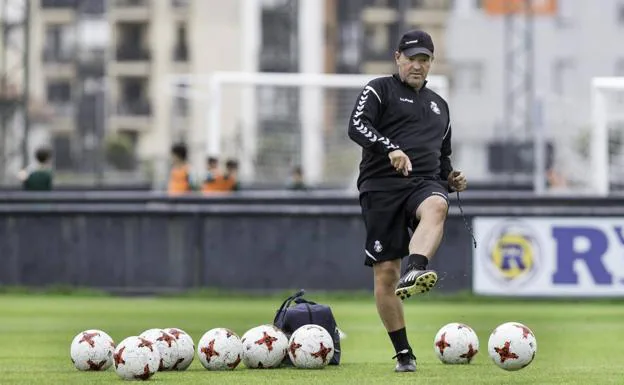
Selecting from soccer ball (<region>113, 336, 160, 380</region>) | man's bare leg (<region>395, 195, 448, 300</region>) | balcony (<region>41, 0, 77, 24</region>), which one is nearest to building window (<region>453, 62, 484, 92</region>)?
balcony (<region>41, 0, 77, 24</region>)

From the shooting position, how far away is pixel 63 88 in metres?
101

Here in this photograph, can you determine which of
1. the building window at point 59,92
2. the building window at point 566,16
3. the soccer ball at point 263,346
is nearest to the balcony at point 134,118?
the building window at point 59,92

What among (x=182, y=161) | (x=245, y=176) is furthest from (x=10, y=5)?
(x=182, y=161)

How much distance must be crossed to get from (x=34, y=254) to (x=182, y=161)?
4.80 meters

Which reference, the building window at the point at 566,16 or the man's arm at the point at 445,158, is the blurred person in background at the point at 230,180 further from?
the building window at the point at 566,16

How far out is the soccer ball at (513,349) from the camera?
12.8 m

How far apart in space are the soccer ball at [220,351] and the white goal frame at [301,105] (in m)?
24.4

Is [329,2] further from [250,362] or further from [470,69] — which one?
[250,362]

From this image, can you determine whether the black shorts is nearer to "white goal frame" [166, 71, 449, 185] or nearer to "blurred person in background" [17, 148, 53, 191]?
"blurred person in background" [17, 148, 53, 191]

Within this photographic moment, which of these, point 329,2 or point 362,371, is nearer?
point 362,371

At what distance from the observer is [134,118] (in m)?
Result: 97.8

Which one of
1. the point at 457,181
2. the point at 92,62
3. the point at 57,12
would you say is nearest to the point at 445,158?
the point at 457,181

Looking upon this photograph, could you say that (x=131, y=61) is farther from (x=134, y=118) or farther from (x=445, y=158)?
(x=445, y=158)

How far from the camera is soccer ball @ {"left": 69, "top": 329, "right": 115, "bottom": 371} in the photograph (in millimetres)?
13156
